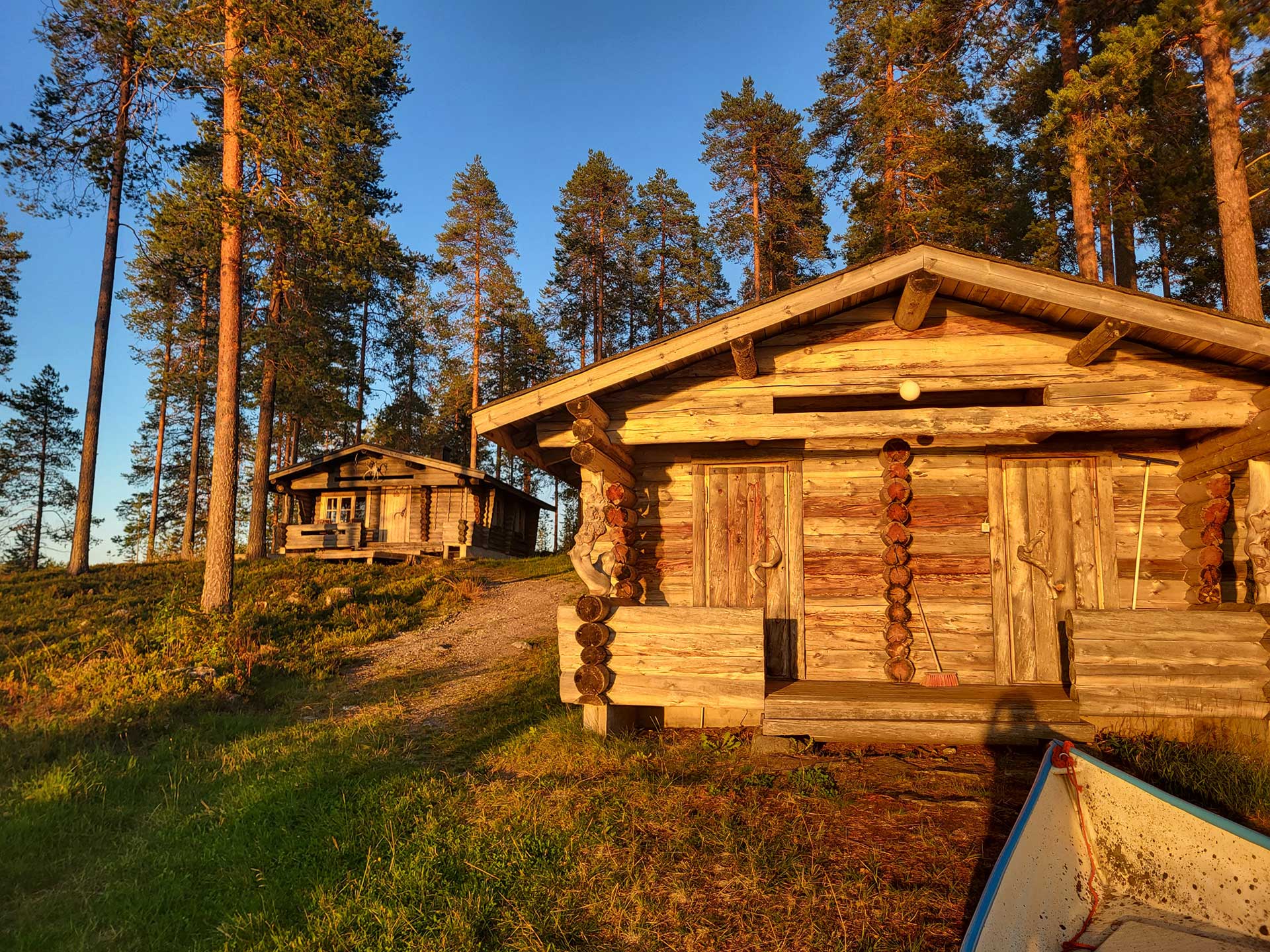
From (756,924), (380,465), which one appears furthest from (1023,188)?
(380,465)

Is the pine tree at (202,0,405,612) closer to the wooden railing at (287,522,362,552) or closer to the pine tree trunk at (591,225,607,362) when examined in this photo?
the wooden railing at (287,522,362,552)

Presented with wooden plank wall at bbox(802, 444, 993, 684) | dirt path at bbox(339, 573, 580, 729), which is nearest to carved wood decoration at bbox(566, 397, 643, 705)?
wooden plank wall at bbox(802, 444, 993, 684)

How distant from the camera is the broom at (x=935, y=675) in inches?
304

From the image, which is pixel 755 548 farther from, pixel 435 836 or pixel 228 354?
pixel 228 354

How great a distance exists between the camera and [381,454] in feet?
92.0

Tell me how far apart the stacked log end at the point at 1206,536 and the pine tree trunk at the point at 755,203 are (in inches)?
790

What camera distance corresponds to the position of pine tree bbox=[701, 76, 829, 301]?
26.9 m

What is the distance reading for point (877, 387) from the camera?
743 centimetres

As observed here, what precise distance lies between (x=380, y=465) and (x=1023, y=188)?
76.1 feet

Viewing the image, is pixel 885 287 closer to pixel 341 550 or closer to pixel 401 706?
pixel 401 706

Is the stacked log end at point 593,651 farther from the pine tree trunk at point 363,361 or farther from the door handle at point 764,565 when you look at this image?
the pine tree trunk at point 363,361

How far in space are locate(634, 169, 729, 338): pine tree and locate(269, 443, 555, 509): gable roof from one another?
11282 millimetres

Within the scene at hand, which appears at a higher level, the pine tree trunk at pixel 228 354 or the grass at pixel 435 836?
the pine tree trunk at pixel 228 354

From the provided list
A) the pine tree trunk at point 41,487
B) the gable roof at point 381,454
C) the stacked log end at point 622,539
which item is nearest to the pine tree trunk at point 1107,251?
the stacked log end at point 622,539
